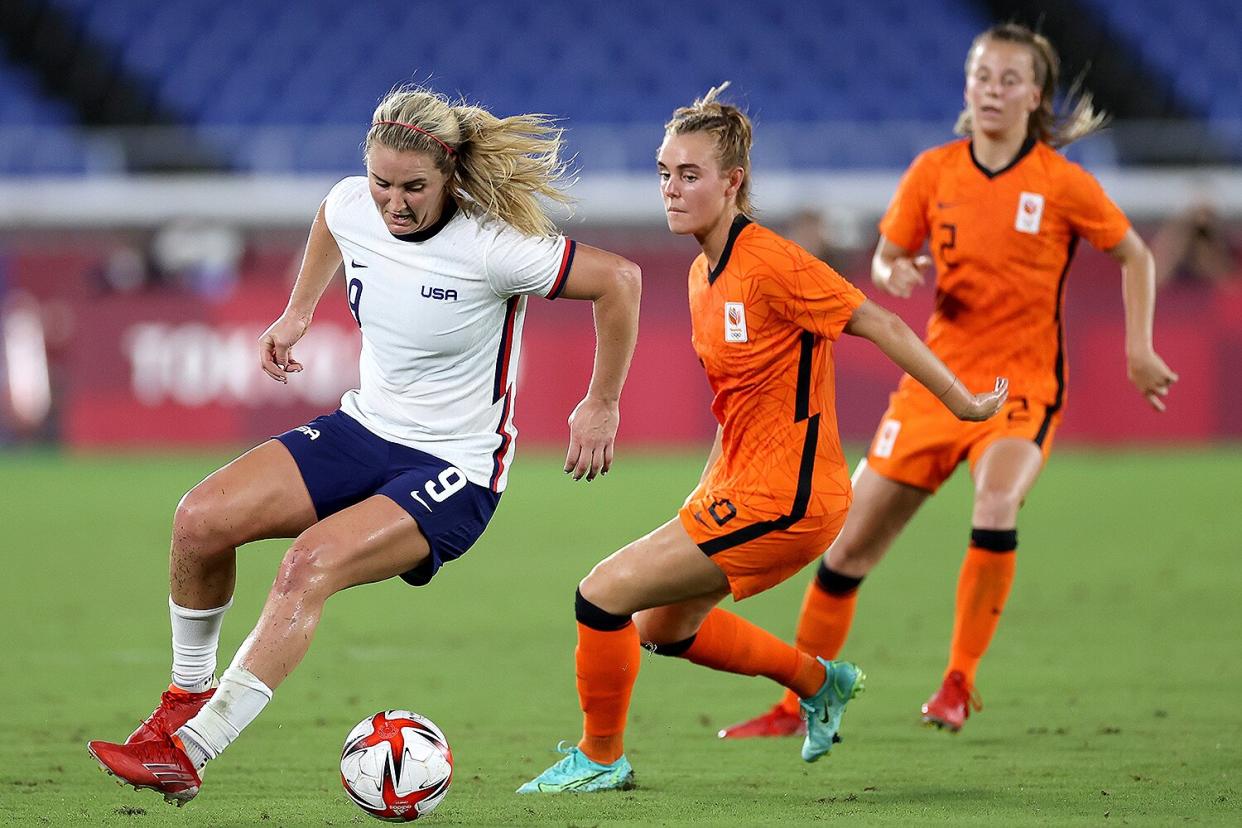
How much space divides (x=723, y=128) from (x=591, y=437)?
984mm

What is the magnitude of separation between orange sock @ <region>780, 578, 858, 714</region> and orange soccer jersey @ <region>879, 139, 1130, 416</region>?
0.84 meters

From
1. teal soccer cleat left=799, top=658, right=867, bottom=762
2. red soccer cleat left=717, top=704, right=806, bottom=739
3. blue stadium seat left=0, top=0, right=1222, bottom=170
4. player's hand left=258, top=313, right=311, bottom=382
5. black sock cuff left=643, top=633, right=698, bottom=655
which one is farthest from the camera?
blue stadium seat left=0, top=0, right=1222, bottom=170

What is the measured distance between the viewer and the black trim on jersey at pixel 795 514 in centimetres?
504

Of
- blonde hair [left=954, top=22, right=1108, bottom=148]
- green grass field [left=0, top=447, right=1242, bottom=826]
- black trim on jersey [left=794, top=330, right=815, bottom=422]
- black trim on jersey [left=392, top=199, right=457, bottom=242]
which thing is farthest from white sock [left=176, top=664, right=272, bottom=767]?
blonde hair [left=954, top=22, right=1108, bottom=148]

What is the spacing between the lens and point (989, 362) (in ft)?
21.0

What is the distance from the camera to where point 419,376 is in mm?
5074

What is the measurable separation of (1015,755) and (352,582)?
7.28ft

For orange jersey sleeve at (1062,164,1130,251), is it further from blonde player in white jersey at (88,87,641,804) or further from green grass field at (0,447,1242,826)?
blonde player in white jersey at (88,87,641,804)

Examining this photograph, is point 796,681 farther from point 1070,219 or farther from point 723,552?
point 1070,219

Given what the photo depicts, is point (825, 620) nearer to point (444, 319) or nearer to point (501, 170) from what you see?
point (444, 319)

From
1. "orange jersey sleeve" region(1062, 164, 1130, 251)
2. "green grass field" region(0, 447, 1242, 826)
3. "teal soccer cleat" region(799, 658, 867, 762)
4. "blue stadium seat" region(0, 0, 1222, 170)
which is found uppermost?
"blue stadium seat" region(0, 0, 1222, 170)

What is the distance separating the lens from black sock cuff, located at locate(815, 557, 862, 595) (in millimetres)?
6227

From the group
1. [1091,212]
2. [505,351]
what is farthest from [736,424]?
[1091,212]

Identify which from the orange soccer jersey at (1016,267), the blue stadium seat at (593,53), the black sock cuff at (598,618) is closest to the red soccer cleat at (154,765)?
the black sock cuff at (598,618)
